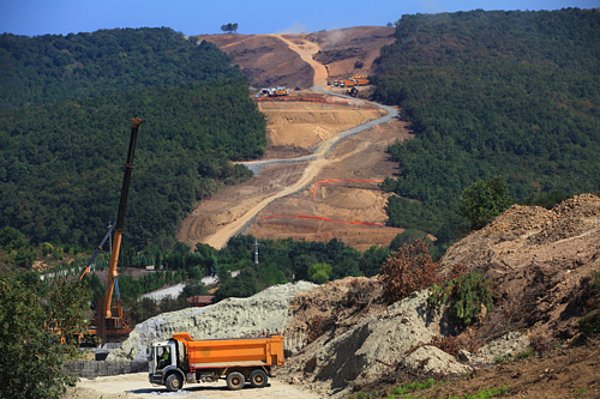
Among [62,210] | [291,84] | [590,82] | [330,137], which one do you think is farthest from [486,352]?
[291,84]

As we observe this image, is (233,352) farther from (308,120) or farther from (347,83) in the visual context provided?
(347,83)

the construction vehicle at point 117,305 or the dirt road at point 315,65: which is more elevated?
the dirt road at point 315,65

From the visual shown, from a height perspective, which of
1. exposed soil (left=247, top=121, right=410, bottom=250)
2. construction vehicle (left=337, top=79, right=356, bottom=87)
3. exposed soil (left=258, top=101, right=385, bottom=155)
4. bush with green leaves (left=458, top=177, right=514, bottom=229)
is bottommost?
exposed soil (left=247, top=121, right=410, bottom=250)

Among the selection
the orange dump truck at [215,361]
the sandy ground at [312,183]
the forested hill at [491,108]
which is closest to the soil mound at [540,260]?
the orange dump truck at [215,361]

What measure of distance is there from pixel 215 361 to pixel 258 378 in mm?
1366

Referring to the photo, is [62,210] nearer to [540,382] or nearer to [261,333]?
[261,333]

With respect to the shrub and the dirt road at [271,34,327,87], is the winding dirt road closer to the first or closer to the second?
the dirt road at [271,34,327,87]

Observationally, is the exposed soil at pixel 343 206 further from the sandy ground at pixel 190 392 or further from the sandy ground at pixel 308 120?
the sandy ground at pixel 190 392

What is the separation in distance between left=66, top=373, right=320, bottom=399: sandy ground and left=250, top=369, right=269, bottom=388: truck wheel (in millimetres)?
200

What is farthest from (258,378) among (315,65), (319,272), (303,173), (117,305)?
(315,65)

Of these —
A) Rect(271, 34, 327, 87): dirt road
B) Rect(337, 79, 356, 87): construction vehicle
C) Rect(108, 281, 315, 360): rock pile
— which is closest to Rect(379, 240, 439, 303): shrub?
Rect(108, 281, 315, 360): rock pile

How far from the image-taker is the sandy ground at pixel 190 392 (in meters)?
35.2

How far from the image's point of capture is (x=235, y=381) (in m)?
36.8

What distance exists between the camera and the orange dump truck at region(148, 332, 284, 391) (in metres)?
36.8
